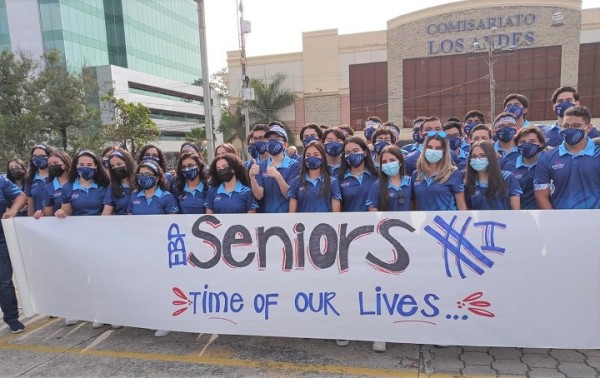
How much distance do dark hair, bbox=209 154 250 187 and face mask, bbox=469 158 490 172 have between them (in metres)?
2.01

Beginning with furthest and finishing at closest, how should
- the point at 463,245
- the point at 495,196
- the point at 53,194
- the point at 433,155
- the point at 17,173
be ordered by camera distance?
the point at 17,173 < the point at 53,194 < the point at 433,155 < the point at 495,196 < the point at 463,245

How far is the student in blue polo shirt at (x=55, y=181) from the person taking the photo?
14.0 feet

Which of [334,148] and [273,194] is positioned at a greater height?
[334,148]

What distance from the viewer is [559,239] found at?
114 inches

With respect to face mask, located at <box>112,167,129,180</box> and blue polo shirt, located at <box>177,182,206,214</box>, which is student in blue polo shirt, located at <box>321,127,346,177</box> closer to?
blue polo shirt, located at <box>177,182,206,214</box>

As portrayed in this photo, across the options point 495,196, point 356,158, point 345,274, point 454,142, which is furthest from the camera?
point 454,142

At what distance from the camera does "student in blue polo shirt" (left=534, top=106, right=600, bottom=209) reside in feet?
10.5

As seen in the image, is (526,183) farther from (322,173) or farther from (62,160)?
(62,160)

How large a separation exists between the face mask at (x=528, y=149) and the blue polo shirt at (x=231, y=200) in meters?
2.46

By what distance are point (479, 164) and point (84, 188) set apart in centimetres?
371

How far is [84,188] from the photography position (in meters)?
4.10

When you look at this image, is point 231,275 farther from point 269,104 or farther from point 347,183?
point 269,104

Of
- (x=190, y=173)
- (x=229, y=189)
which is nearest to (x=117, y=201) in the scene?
(x=190, y=173)

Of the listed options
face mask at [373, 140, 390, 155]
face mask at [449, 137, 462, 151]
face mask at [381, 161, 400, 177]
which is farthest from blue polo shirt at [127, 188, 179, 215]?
face mask at [449, 137, 462, 151]
